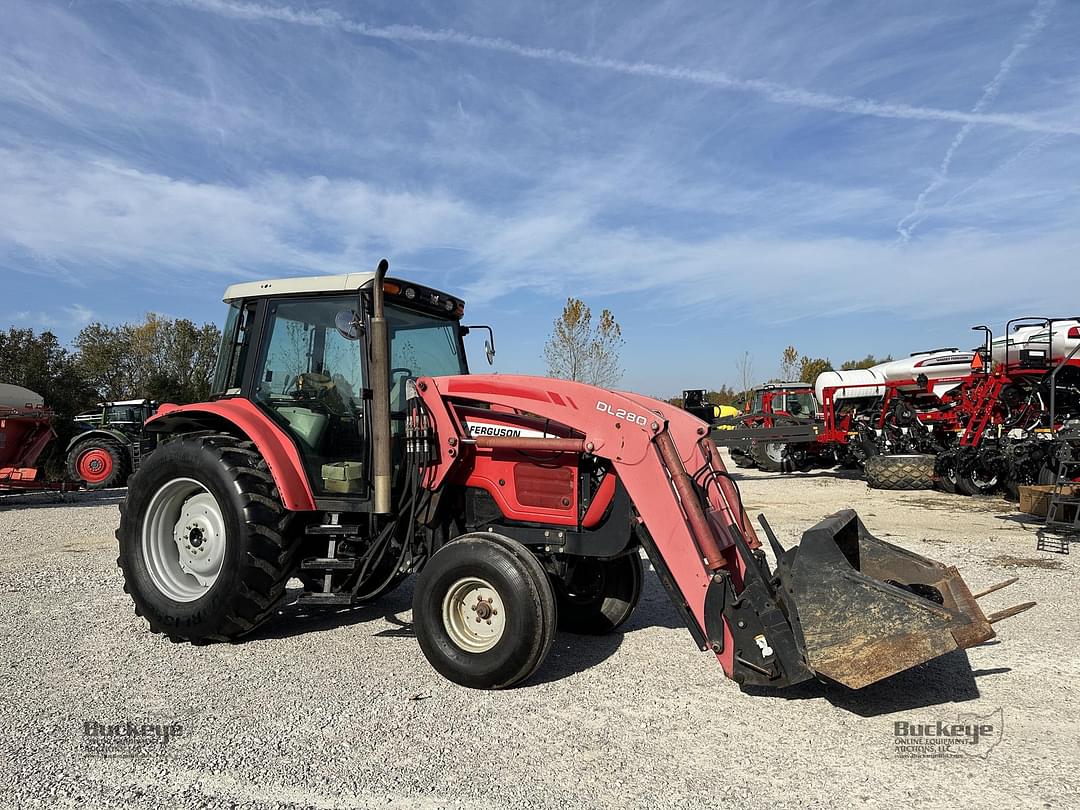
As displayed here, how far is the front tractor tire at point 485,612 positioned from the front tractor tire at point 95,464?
1546cm

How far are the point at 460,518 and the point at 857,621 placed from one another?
249 cm

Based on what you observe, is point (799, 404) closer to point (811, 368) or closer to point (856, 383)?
point (856, 383)

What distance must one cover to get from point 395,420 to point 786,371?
43309 mm

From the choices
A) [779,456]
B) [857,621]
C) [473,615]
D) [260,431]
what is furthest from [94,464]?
[857,621]

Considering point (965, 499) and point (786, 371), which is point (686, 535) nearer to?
point (965, 499)

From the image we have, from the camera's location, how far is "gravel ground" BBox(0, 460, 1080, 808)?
122 inches

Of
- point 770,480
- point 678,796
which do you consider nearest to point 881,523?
point 770,480

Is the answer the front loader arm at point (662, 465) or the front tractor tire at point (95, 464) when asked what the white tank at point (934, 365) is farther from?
the front tractor tire at point (95, 464)

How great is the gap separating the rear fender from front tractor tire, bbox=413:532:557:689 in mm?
1068

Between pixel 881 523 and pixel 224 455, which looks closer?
pixel 224 455

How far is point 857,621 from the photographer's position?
3.45 metres

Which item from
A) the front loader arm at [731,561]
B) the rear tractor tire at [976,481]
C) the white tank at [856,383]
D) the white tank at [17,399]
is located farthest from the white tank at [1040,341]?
the white tank at [17,399]

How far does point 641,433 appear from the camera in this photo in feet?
13.5

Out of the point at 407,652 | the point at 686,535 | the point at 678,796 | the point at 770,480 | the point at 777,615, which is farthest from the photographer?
the point at 770,480
